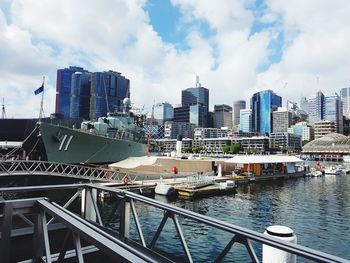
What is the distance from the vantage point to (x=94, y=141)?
54531 mm

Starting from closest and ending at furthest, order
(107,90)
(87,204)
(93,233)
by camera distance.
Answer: (93,233) → (87,204) → (107,90)

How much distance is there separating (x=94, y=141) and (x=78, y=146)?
11.9ft

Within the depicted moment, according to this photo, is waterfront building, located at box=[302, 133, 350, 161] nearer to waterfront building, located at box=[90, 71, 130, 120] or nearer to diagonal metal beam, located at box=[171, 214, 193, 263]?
waterfront building, located at box=[90, 71, 130, 120]

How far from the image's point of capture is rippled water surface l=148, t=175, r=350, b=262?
60.0ft

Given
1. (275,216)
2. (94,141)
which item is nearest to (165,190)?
(275,216)

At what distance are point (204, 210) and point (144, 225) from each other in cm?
837

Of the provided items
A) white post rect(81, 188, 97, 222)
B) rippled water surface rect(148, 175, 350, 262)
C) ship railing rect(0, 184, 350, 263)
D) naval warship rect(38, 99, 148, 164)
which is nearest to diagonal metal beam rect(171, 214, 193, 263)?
ship railing rect(0, 184, 350, 263)

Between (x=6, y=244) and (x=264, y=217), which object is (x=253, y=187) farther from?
(x=6, y=244)

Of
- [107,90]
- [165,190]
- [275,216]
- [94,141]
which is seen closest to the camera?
[275,216]

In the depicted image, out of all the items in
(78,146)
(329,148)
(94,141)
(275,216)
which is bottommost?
(275,216)

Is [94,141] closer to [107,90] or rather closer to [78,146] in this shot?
[78,146]

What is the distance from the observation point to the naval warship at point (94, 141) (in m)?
47.7

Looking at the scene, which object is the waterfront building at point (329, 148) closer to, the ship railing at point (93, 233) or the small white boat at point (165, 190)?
the small white boat at point (165, 190)

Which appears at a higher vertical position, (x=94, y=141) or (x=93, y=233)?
(x=94, y=141)
